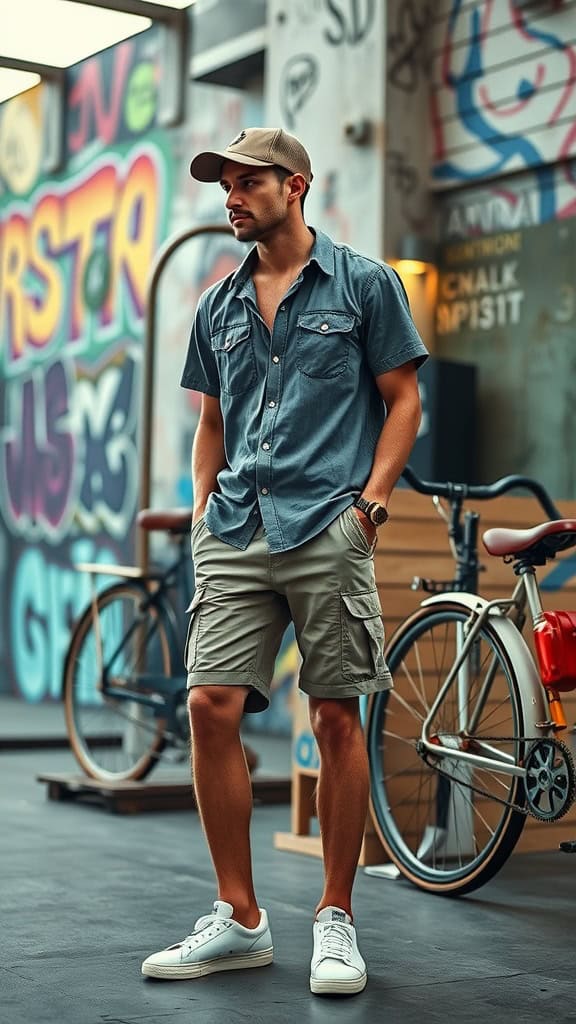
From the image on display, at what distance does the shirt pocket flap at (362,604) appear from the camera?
11.9 feet

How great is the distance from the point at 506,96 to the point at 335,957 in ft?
18.6

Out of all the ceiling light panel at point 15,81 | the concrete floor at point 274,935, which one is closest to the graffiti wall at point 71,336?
the ceiling light panel at point 15,81

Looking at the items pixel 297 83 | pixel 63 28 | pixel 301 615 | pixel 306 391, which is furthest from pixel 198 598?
pixel 297 83

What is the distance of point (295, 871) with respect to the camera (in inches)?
198

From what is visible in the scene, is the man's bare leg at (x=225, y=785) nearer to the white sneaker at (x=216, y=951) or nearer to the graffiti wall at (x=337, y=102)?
the white sneaker at (x=216, y=951)

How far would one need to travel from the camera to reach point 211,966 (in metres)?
3.60

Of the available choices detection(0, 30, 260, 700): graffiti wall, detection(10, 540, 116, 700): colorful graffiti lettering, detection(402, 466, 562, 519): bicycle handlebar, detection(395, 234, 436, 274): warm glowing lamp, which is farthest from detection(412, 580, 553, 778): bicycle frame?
detection(10, 540, 116, 700): colorful graffiti lettering

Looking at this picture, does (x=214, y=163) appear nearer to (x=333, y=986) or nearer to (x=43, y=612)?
(x=333, y=986)

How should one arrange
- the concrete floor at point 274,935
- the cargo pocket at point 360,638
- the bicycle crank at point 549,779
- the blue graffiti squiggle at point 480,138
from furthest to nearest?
the blue graffiti squiggle at point 480,138 < the bicycle crank at point 549,779 < the cargo pocket at point 360,638 < the concrete floor at point 274,935

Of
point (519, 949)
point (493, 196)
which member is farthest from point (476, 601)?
point (493, 196)

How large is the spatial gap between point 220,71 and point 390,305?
6920 mm

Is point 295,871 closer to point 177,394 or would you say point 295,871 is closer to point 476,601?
point 476,601

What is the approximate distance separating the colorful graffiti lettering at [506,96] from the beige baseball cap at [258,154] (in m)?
4.36

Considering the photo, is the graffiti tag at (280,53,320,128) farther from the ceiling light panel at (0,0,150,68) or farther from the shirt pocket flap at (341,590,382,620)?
the shirt pocket flap at (341,590,382,620)
